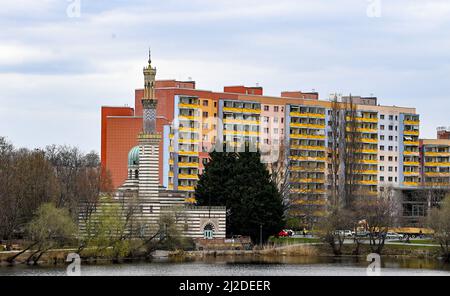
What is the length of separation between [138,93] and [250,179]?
1258 inches

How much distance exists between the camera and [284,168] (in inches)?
4168

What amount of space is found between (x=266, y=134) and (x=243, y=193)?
1533 inches

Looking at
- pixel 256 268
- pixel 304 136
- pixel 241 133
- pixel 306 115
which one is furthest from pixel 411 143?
pixel 256 268

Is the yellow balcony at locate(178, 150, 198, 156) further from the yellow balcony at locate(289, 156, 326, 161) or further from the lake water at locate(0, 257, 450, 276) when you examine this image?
the lake water at locate(0, 257, 450, 276)

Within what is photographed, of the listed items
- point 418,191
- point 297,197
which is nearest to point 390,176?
point 418,191

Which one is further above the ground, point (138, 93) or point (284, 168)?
point (138, 93)

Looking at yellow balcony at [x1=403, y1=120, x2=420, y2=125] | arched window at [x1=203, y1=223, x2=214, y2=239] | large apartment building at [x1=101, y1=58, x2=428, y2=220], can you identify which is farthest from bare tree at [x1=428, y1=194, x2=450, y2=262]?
yellow balcony at [x1=403, y1=120, x2=420, y2=125]

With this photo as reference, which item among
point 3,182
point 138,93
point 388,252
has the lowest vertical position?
point 388,252

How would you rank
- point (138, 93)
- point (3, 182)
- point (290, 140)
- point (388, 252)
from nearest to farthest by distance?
point (3, 182)
point (388, 252)
point (138, 93)
point (290, 140)

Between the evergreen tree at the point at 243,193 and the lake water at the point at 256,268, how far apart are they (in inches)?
319

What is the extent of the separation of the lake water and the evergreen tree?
809cm

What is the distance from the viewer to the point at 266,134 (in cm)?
12269
